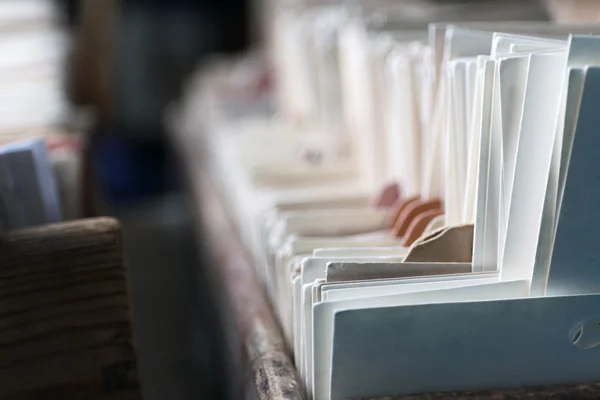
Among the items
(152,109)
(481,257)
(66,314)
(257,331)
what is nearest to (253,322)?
(257,331)

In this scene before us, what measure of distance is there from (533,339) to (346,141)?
0.85m

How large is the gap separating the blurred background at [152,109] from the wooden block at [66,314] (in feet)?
0.68

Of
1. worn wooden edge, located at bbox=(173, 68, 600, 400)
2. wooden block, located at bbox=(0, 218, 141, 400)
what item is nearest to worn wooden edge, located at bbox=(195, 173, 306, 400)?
worn wooden edge, located at bbox=(173, 68, 600, 400)

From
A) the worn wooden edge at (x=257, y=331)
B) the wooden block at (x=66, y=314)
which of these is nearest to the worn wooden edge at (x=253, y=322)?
the worn wooden edge at (x=257, y=331)

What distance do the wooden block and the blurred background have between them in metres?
0.21

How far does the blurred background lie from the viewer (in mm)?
1565

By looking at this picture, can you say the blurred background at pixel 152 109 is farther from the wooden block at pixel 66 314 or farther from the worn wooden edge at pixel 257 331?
the wooden block at pixel 66 314

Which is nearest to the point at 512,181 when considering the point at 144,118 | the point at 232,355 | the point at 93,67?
the point at 232,355

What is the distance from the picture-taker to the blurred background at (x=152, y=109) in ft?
5.14

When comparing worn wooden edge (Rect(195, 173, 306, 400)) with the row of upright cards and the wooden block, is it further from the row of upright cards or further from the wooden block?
the wooden block

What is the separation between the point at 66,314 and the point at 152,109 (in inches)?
141

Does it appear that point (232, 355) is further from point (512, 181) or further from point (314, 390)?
point (512, 181)

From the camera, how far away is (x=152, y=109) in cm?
430

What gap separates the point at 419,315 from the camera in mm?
645
